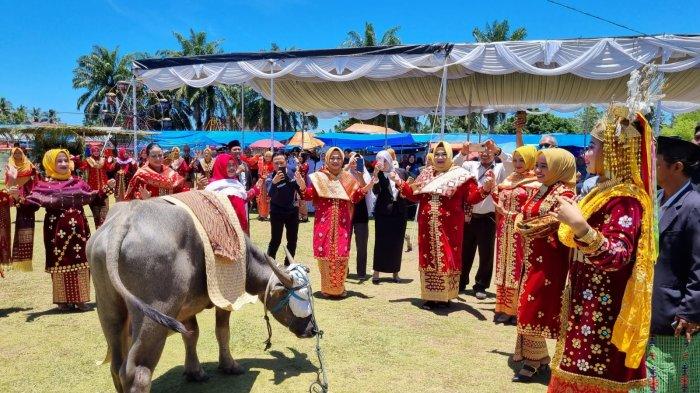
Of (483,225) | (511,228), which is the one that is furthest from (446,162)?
(483,225)

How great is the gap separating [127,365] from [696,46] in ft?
27.6

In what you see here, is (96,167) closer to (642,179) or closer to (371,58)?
(371,58)

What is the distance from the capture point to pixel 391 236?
22.5 feet

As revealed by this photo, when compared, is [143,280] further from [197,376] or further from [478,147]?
[478,147]

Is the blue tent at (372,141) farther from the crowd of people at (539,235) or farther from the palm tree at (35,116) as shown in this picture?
the palm tree at (35,116)

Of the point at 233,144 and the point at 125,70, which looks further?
the point at 125,70

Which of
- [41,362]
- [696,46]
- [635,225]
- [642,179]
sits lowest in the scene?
[41,362]

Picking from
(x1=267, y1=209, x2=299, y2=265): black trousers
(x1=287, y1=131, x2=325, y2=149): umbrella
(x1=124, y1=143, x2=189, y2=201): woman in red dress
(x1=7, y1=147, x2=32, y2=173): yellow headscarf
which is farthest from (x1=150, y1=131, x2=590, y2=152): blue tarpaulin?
(x1=7, y1=147, x2=32, y2=173): yellow headscarf

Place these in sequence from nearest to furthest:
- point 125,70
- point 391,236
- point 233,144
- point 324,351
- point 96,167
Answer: point 324,351, point 391,236, point 233,144, point 96,167, point 125,70

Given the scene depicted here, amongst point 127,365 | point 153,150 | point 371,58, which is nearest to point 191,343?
point 127,365

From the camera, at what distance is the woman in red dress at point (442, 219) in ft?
17.8

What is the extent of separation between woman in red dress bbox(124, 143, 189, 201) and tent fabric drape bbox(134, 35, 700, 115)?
4.32 metres

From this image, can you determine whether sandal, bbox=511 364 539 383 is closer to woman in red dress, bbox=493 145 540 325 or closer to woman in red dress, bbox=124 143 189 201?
woman in red dress, bbox=493 145 540 325

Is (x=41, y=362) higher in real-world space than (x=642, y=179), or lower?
lower
